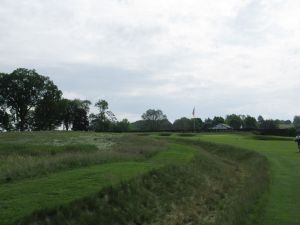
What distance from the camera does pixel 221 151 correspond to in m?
53.9

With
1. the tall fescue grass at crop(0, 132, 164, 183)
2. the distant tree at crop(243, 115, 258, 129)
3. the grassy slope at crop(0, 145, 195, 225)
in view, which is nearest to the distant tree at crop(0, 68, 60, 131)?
the tall fescue grass at crop(0, 132, 164, 183)

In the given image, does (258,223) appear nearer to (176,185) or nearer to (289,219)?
(289,219)

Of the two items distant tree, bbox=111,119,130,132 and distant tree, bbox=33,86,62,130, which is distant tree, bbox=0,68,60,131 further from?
distant tree, bbox=111,119,130,132

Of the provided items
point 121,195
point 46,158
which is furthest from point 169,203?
point 46,158

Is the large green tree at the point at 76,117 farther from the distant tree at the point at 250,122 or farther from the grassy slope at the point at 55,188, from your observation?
the grassy slope at the point at 55,188

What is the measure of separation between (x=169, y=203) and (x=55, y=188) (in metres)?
5.37

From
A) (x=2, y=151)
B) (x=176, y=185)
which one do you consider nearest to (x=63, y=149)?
(x=2, y=151)

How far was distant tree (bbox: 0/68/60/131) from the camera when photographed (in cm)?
11694

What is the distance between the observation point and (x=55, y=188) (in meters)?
17.4

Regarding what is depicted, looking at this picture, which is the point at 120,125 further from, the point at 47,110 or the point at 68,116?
the point at 47,110

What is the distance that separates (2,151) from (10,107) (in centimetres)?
8726

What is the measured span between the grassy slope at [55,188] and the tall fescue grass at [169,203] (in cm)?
39

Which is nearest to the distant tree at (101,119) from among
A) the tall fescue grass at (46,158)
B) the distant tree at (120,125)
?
the distant tree at (120,125)

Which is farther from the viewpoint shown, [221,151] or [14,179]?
[221,151]
